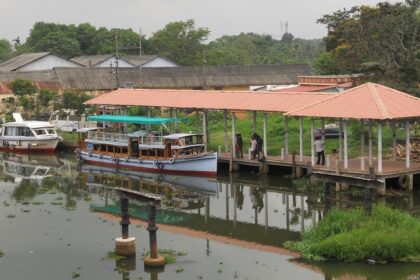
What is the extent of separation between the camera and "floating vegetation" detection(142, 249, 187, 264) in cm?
2095

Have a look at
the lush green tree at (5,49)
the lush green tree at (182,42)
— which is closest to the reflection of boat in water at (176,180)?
the lush green tree at (182,42)

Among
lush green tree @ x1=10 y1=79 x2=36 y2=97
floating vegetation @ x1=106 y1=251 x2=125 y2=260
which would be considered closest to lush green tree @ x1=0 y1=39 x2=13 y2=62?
lush green tree @ x1=10 y1=79 x2=36 y2=97

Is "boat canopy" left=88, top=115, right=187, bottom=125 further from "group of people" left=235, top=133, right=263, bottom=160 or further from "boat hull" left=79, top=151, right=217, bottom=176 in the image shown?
"group of people" left=235, top=133, right=263, bottom=160

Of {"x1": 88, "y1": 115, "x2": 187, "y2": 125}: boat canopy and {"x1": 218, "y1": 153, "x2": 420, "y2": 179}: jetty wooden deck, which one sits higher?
{"x1": 88, "y1": 115, "x2": 187, "y2": 125}: boat canopy

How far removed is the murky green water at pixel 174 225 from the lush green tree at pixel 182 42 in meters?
50.6

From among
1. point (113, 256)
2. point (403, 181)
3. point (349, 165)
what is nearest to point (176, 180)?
point (349, 165)

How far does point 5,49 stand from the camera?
414 ft

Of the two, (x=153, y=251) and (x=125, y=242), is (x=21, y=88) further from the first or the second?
(x=153, y=251)

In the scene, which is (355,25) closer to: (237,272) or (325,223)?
(325,223)

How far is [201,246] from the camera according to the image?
22.9 metres

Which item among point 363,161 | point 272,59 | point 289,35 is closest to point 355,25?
point 363,161

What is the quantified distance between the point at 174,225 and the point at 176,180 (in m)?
10.1

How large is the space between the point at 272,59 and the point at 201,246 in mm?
84741

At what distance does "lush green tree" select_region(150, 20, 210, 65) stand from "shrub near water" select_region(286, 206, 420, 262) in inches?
2653
